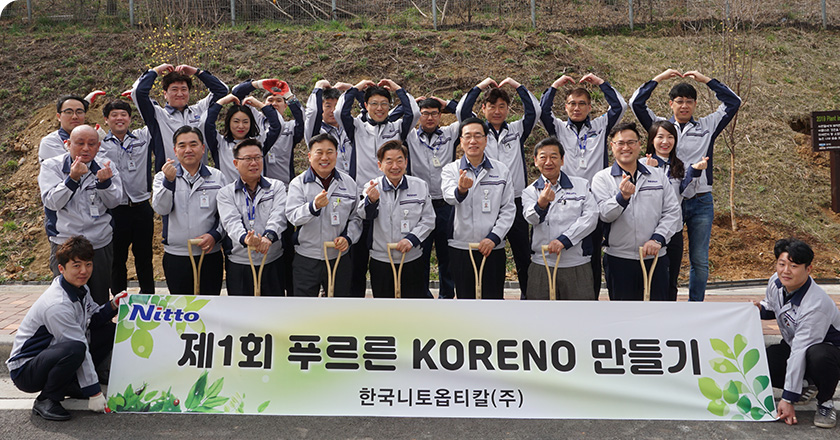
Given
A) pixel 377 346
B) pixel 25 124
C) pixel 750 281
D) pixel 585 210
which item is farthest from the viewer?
pixel 25 124

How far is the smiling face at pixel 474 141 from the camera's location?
5402 millimetres

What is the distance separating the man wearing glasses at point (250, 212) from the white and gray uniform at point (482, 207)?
4.70 feet

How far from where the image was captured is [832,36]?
1647 centimetres

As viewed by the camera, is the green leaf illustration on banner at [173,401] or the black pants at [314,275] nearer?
the green leaf illustration on banner at [173,401]

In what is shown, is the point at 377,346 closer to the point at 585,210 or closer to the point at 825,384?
the point at 585,210

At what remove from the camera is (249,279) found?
529cm

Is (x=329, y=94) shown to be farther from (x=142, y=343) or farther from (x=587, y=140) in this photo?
(x=142, y=343)

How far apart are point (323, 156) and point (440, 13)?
11.9m

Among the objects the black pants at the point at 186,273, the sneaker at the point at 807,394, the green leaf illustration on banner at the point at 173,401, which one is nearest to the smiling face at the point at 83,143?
the black pants at the point at 186,273

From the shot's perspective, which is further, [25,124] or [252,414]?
[25,124]

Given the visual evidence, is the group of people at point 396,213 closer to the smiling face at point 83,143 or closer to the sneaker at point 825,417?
the smiling face at point 83,143

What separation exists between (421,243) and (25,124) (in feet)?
35.0

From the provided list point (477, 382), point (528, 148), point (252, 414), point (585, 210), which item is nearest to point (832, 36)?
point (528, 148)

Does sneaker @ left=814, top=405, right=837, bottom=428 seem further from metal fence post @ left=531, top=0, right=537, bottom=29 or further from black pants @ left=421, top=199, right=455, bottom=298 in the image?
metal fence post @ left=531, top=0, right=537, bottom=29
